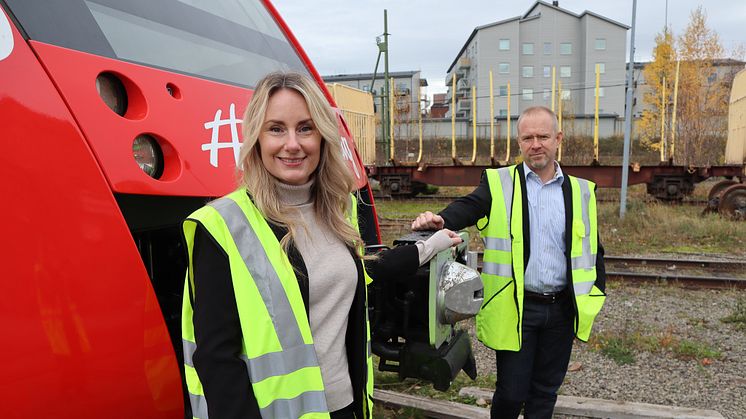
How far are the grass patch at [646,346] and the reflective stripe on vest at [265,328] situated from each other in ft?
13.0

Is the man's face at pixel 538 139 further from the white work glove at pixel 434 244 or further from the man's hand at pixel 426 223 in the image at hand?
the white work glove at pixel 434 244

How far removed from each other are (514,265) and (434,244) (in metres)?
0.88

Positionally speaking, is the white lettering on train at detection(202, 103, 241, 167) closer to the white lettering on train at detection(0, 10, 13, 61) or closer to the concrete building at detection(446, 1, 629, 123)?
the white lettering on train at detection(0, 10, 13, 61)

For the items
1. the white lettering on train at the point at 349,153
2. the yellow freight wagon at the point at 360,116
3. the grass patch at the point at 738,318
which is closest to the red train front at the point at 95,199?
the white lettering on train at the point at 349,153

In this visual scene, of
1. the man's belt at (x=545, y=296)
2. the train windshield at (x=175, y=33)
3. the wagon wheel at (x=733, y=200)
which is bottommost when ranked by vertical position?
the wagon wheel at (x=733, y=200)

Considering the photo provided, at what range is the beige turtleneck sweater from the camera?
1540 mm

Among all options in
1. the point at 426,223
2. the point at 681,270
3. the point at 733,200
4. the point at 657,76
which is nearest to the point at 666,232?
the point at 733,200

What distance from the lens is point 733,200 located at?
1114cm

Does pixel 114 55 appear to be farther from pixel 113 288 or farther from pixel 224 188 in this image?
pixel 113 288

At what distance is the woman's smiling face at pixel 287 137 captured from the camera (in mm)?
1486

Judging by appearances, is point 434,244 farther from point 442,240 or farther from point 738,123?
point 738,123

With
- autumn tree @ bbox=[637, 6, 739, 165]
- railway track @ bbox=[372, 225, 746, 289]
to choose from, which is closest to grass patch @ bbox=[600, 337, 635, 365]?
railway track @ bbox=[372, 225, 746, 289]

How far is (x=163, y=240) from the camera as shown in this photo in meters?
1.78

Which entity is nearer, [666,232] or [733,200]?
[666,232]
